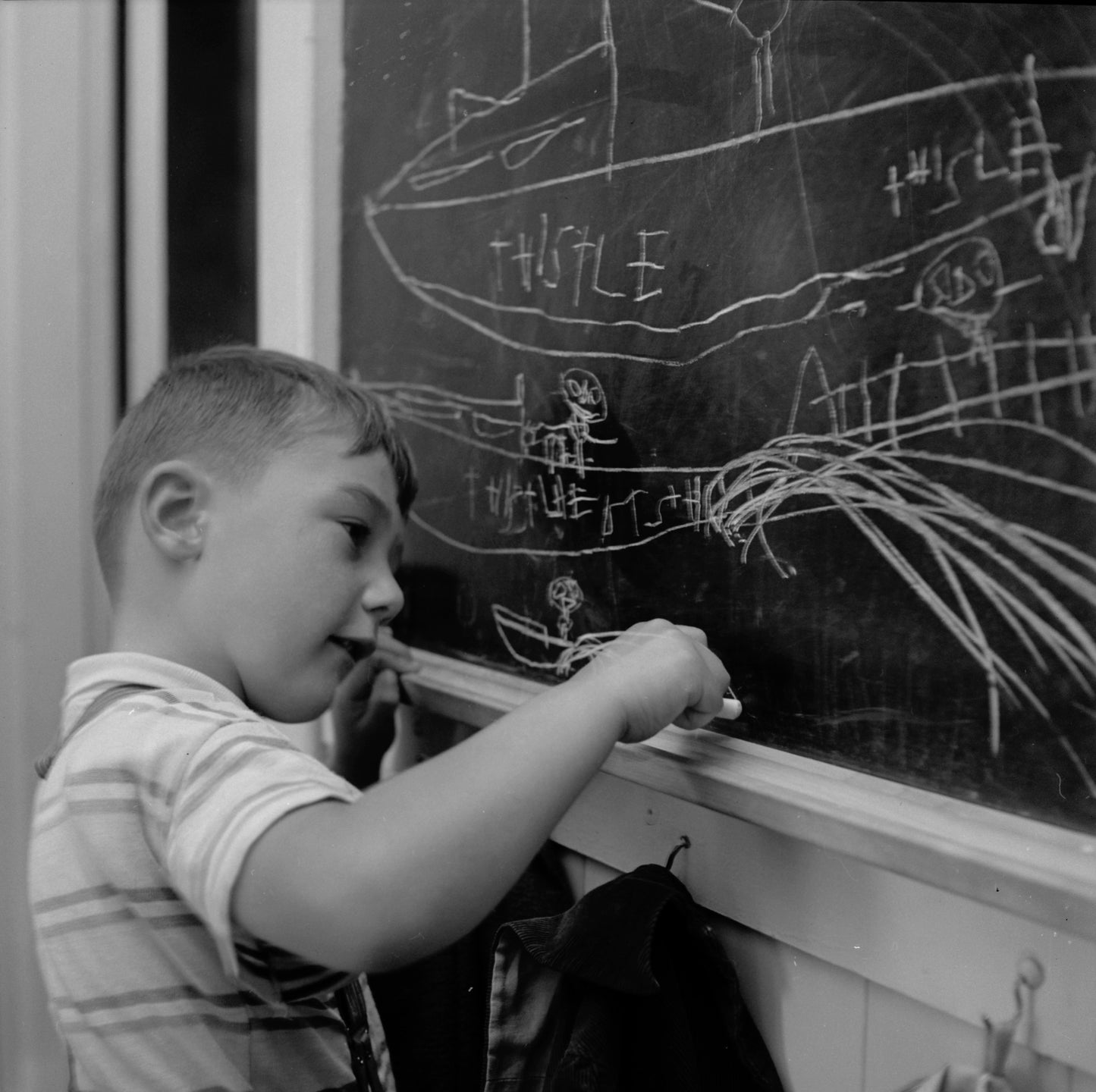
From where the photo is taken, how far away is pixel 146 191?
4.97ft

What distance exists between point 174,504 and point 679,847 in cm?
50

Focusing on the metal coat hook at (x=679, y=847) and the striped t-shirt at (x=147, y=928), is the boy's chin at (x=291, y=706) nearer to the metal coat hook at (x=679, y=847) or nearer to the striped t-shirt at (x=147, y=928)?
the striped t-shirt at (x=147, y=928)

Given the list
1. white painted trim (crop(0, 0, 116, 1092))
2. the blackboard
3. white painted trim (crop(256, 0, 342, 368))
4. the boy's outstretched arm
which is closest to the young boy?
the boy's outstretched arm

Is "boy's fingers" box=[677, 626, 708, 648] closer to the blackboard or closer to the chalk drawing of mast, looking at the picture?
the blackboard

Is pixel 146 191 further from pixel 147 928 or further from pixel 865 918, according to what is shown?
pixel 865 918

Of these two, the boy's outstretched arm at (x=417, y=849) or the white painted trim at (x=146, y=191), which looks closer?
the boy's outstretched arm at (x=417, y=849)

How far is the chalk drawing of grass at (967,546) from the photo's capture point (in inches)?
24.6

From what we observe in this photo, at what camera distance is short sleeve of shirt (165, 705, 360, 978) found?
632mm

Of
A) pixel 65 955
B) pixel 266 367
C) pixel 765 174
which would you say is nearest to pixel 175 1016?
pixel 65 955

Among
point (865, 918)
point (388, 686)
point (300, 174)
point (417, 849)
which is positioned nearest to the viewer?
point (417, 849)

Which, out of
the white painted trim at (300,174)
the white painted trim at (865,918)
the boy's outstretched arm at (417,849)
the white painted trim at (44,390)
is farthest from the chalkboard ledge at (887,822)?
the white painted trim at (44,390)

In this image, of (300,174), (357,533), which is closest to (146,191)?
(300,174)

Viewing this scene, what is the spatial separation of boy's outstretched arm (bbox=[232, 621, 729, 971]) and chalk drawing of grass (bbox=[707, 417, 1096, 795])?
235 millimetres

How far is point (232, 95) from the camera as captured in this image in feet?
5.00
